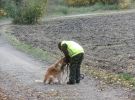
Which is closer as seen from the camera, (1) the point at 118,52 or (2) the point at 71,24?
(1) the point at 118,52

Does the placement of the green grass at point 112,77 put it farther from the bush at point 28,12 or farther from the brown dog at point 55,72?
the bush at point 28,12

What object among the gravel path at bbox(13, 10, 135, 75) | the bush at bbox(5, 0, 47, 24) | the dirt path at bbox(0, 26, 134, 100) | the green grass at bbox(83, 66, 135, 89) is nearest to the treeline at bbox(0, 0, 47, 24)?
the bush at bbox(5, 0, 47, 24)

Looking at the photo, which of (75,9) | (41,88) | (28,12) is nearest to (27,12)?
(28,12)

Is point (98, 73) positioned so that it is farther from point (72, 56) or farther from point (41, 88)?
point (41, 88)

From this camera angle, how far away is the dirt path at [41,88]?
15453mm

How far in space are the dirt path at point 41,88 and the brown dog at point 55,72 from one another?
0.30m

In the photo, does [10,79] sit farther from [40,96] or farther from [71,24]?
[71,24]

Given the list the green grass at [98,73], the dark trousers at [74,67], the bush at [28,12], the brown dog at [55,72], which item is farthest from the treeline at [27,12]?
the dark trousers at [74,67]

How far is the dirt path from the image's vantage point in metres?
15.5

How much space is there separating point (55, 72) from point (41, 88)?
2.94 feet

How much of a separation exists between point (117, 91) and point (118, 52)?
1021cm

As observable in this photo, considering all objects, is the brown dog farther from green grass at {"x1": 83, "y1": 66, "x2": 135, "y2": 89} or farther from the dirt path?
green grass at {"x1": 83, "y1": 66, "x2": 135, "y2": 89}

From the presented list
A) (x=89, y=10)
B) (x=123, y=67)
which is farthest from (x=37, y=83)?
(x=89, y=10)

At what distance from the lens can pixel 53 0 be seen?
65250 mm
